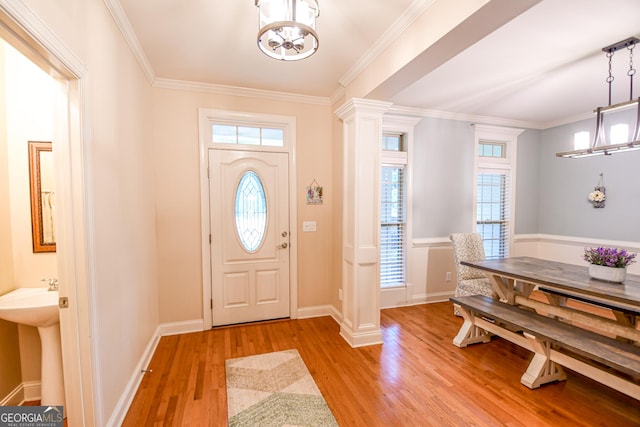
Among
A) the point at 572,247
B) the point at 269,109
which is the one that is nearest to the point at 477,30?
the point at 269,109

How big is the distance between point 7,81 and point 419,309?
4627 mm

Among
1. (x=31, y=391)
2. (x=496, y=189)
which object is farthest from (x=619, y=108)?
(x=31, y=391)

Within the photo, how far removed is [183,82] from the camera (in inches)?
120

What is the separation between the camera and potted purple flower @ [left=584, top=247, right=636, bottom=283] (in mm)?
2270

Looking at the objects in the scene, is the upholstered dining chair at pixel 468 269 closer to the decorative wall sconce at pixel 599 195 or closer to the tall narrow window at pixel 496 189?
the tall narrow window at pixel 496 189

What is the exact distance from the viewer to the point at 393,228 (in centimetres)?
397

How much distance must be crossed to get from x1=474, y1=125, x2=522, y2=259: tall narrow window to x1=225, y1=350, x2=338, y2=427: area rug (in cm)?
355

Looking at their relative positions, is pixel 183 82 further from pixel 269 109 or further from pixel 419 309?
pixel 419 309

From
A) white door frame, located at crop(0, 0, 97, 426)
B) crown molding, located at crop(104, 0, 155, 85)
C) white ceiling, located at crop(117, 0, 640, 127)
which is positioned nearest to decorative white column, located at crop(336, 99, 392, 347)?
white ceiling, located at crop(117, 0, 640, 127)

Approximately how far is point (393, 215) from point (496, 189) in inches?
77.5

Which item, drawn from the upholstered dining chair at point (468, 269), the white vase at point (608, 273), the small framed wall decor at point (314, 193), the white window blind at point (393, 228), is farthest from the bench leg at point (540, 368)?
the small framed wall decor at point (314, 193)

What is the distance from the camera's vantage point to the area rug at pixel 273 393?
1.87 meters

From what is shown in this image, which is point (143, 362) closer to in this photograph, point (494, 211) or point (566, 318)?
point (566, 318)

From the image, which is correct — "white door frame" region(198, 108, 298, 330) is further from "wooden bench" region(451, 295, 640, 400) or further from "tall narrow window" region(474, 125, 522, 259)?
"tall narrow window" region(474, 125, 522, 259)
